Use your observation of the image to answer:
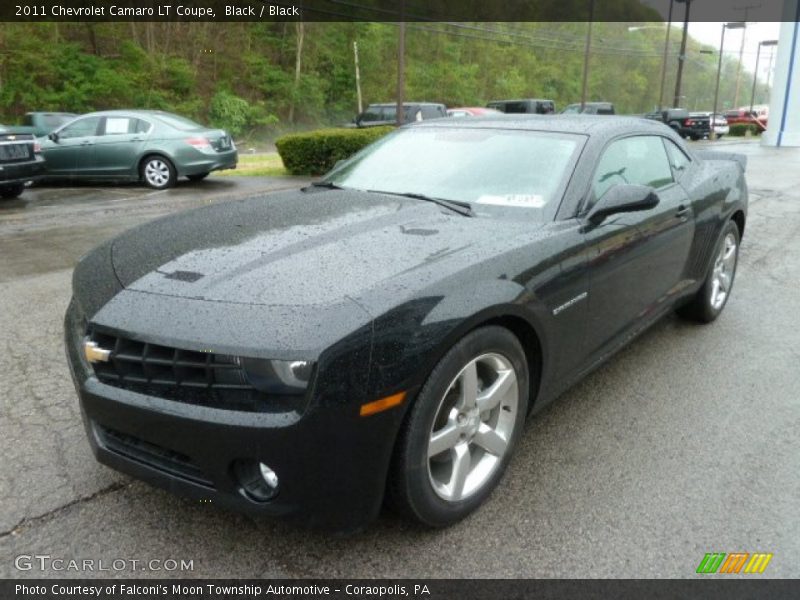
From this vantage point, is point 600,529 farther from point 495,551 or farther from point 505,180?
point 505,180

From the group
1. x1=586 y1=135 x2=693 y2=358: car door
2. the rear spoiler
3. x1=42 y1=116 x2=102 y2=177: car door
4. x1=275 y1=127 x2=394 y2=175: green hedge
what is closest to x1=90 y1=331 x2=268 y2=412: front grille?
x1=586 y1=135 x2=693 y2=358: car door

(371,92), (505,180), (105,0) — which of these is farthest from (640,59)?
(505,180)

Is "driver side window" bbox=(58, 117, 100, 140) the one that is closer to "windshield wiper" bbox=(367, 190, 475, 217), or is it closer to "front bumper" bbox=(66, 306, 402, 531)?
"windshield wiper" bbox=(367, 190, 475, 217)

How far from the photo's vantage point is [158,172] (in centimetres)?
1182

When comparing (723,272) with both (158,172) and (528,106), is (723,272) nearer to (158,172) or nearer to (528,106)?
(158,172)

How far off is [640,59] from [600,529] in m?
97.1

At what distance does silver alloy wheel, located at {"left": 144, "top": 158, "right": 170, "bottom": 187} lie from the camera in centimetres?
1181

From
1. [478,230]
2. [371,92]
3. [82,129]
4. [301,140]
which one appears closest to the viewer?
[478,230]

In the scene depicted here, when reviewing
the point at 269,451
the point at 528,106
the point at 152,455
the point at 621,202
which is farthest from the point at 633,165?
the point at 528,106

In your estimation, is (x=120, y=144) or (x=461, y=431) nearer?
(x=461, y=431)

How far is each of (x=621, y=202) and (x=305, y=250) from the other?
4.80 ft

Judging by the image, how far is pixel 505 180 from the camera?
3.17 meters

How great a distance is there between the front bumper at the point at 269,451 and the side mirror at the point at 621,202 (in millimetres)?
1505

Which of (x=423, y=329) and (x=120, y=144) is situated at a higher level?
(x=120, y=144)
